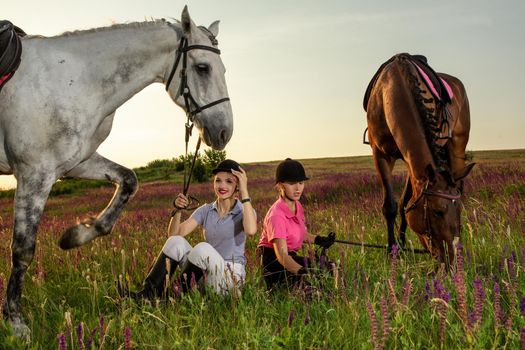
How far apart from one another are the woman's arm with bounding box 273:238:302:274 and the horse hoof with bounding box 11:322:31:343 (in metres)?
2.04

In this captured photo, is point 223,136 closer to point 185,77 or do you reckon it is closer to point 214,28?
point 185,77

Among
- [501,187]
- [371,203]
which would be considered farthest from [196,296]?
[501,187]

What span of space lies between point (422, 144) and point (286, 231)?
1.67 m

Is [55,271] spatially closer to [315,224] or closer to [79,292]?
[79,292]

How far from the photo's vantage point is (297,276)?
14.6 feet

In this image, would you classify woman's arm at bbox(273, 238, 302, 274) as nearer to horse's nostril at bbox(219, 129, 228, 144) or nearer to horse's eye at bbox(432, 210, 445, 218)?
horse's nostril at bbox(219, 129, 228, 144)

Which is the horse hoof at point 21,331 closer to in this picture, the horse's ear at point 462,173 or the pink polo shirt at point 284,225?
the pink polo shirt at point 284,225

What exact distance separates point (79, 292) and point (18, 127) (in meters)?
1.79

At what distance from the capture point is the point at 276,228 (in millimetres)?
4332

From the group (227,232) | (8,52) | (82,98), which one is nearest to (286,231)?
(227,232)

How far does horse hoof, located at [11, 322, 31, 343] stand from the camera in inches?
141

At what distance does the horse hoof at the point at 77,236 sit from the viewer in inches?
176

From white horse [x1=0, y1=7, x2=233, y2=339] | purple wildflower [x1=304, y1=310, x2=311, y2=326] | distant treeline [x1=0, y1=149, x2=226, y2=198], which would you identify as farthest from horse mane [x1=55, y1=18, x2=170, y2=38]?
distant treeline [x1=0, y1=149, x2=226, y2=198]

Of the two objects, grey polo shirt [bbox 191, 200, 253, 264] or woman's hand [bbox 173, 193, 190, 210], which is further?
grey polo shirt [bbox 191, 200, 253, 264]
